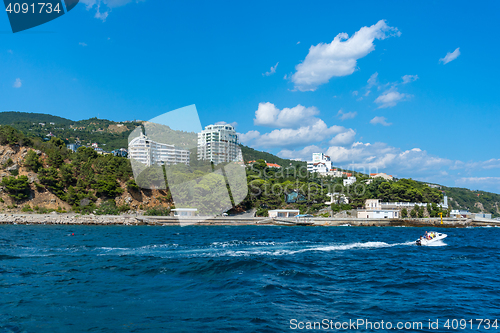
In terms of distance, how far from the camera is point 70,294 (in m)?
8.60

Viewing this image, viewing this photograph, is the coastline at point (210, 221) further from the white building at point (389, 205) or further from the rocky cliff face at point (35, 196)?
the white building at point (389, 205)

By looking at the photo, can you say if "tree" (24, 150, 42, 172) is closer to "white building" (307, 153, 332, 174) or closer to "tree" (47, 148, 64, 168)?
"tree" (47, 148, 64, 168)

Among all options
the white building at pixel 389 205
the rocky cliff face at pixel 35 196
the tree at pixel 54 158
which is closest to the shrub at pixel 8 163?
the rocky cliff face at pixel 35 196

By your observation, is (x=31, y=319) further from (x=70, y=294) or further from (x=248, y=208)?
(x=248, y=208)

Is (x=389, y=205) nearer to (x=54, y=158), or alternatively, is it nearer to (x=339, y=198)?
A: (x=339, y=198)

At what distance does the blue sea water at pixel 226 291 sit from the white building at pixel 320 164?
351ft

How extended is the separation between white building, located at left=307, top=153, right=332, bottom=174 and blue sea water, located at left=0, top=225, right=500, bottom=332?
107082mm

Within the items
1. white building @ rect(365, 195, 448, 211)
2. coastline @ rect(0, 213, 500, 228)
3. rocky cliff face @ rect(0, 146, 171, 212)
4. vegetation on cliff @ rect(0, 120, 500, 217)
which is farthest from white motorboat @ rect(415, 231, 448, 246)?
rocky cliff face @ rect(0, 146, 171, 212)

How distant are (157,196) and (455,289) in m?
53.5

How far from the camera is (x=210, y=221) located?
5128 cm

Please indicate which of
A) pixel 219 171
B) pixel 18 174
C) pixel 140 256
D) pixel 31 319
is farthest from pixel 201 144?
pixel 31 319

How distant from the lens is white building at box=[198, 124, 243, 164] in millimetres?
103394

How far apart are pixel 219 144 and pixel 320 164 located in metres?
44.6

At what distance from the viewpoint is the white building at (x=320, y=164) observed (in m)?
125
